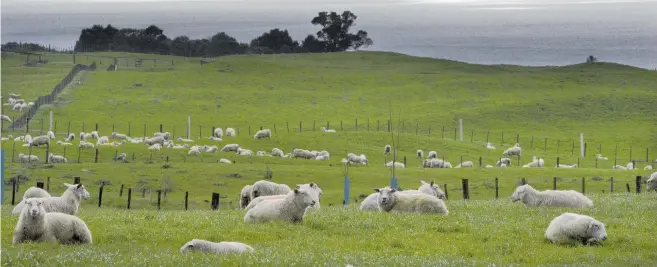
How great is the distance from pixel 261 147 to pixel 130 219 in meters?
49.3

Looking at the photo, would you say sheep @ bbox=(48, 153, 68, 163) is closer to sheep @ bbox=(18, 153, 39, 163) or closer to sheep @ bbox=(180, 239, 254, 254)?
sheep @ bbox=(18, 153, 39, 163)

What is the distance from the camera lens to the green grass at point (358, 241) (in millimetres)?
17141

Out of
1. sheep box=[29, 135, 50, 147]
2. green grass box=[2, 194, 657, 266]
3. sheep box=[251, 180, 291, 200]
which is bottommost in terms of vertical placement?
sheep box=[29, 135, 50, 147]

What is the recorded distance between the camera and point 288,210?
77.8 ft

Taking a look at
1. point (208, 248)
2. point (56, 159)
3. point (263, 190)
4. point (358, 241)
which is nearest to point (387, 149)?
point (56, 159)

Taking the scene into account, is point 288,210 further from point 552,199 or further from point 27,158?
point 27,158

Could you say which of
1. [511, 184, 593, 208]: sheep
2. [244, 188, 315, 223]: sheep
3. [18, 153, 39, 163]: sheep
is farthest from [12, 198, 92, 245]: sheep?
[18, 153, 39, 163]: sheep

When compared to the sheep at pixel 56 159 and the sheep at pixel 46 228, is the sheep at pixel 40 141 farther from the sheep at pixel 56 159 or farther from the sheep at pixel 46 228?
the sheep at pixel 46 228

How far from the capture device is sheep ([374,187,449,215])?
1043 inches

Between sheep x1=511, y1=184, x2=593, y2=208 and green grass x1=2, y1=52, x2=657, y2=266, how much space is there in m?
0.68

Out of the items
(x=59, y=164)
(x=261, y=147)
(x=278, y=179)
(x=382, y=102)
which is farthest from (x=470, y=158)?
(x=382, y=102)

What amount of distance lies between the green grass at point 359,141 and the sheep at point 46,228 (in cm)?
70

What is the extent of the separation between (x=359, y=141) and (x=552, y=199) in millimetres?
48452

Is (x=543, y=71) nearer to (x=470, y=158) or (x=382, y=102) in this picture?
(x=382, y=102)
